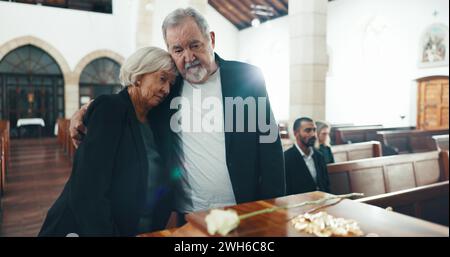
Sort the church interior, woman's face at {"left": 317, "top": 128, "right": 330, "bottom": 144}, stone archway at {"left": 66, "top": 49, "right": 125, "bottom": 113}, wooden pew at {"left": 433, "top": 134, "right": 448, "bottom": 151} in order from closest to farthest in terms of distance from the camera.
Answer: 1. woman's face at {"left": 317, "top": 128, "right": 330, "bottom": 144}
2. wooden pew at {"left": 433, "top": 134, "right": 448, "bottom": 151}
3. the church interior
4. stone archway at {"left": 66, "top": 49, "right": 125, "bottom": 113}

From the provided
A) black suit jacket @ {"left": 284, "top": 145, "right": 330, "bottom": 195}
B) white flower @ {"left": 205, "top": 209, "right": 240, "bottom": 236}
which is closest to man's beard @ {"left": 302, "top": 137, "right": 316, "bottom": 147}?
black suit jacket @ {"left": 284, "top": 145, "right": 330, "bottom": 195}

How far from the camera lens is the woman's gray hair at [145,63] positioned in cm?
163

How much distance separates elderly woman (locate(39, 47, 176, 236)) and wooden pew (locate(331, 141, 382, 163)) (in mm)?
3284

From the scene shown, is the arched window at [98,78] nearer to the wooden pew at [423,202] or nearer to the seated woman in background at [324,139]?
the seated woman in background at [324,139]

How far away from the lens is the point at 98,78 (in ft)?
44.0

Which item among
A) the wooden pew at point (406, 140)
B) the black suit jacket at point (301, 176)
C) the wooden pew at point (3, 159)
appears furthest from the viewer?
the wooden pew at point (406, 140)

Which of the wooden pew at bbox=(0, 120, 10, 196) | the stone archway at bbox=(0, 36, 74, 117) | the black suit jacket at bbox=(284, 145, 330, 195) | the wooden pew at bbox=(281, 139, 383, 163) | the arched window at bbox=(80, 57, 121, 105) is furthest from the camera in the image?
the arched window at bbox=(80, 57, 121, 105)

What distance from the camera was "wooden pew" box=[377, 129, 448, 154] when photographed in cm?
663

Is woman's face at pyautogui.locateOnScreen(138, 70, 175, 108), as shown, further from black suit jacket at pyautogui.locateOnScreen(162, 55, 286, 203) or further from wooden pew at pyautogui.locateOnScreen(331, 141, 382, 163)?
wooden pew at pyautogui.locateOnScreen(331, 141, 382, 163)

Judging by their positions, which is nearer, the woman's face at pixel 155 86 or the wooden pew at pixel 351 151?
the woman's face at pixel 155 86

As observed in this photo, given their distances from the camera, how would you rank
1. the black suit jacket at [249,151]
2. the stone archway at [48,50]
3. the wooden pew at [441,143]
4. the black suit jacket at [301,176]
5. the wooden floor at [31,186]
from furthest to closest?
the stone archway at [48,50], the wooden pew at [441,143], the wooden floor at [31,186], the black suit jacket at [301,176], the black suit jacket at [249,151]

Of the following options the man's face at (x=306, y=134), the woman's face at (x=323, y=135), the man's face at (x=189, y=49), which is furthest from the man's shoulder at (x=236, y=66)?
the woman's face at (x=323, y=135)

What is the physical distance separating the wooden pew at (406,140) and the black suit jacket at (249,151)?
527 cm
